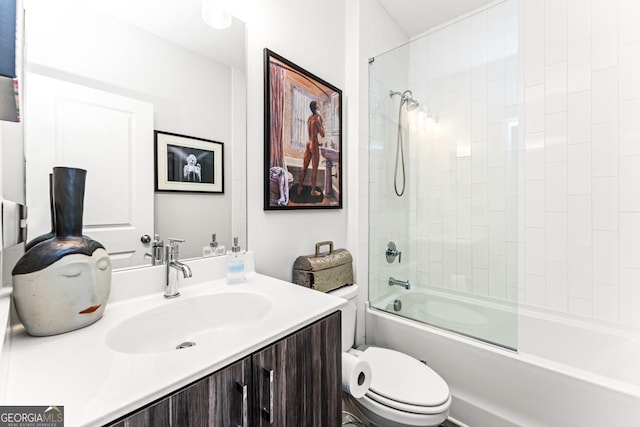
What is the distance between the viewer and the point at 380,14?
188 cm

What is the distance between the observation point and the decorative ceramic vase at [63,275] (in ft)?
1.96

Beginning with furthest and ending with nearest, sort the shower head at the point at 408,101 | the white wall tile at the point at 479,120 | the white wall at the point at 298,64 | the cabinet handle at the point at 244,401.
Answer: the shower head at the point at 408,101 → the white wall tile at the point at 479,120 → the white wall at the point at 298,64 → the cabinet handle at the point at 244,401

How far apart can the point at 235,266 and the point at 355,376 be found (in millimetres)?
614

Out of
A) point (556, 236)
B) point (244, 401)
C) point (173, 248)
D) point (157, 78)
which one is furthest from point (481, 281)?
point (157, 78)

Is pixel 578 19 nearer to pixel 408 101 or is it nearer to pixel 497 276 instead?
pixel 408 101

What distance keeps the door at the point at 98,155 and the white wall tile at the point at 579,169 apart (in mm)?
2173

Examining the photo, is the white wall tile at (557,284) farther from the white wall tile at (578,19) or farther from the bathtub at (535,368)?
the white wall tile at (578,19)

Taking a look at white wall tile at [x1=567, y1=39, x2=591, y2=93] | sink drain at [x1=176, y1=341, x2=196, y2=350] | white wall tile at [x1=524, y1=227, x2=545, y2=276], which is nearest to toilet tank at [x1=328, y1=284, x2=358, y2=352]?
sink drain at [x1=176, y1=341, x2=196, y2=350]

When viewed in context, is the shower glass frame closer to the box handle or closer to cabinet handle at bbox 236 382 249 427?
the box handle

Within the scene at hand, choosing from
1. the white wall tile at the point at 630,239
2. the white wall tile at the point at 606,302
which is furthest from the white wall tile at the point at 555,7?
the white wall tile at the point at 606,302

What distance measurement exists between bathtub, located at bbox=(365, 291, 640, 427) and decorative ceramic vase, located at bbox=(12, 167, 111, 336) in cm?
144

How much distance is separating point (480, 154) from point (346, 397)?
5.41 feet

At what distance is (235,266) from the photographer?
1.06 meters

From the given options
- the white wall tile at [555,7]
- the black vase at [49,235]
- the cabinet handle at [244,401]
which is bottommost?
the cabinet handle at [244,401]
